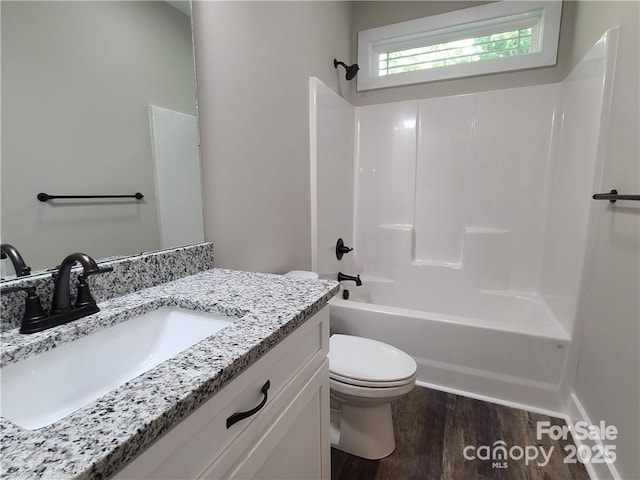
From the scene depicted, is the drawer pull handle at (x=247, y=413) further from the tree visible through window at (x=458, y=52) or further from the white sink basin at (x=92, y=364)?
the tree visible through window at (x=458, y=52)

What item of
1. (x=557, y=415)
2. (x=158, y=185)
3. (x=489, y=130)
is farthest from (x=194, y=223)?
(x=489, y=130)

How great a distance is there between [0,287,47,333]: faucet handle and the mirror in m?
0.06

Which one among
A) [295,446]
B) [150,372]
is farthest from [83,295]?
[295,446]

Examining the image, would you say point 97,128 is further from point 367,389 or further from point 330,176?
point 330,176

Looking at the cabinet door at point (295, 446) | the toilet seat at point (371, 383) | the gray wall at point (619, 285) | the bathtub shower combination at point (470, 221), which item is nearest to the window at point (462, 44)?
the bathtub shower combination at point (470, 221)

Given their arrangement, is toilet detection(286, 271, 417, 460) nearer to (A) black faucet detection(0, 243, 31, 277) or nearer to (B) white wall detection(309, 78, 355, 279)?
(B) white wall detection(309, 78, 355, 279)

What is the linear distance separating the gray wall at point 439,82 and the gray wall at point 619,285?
60 cm

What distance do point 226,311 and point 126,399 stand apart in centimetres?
36

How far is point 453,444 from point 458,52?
2563 mm

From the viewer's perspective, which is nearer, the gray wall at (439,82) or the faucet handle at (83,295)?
the faucet handle at (83,295)

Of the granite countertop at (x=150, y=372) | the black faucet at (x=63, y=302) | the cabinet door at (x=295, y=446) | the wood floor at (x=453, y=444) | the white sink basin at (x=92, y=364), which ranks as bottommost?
the wood floor at (x=453, y=444)

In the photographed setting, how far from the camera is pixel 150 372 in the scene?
0.53m

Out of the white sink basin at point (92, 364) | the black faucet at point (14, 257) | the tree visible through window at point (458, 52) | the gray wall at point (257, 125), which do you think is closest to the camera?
the white sink basin at point (92, 364)

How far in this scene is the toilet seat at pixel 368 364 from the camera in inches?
51.1
